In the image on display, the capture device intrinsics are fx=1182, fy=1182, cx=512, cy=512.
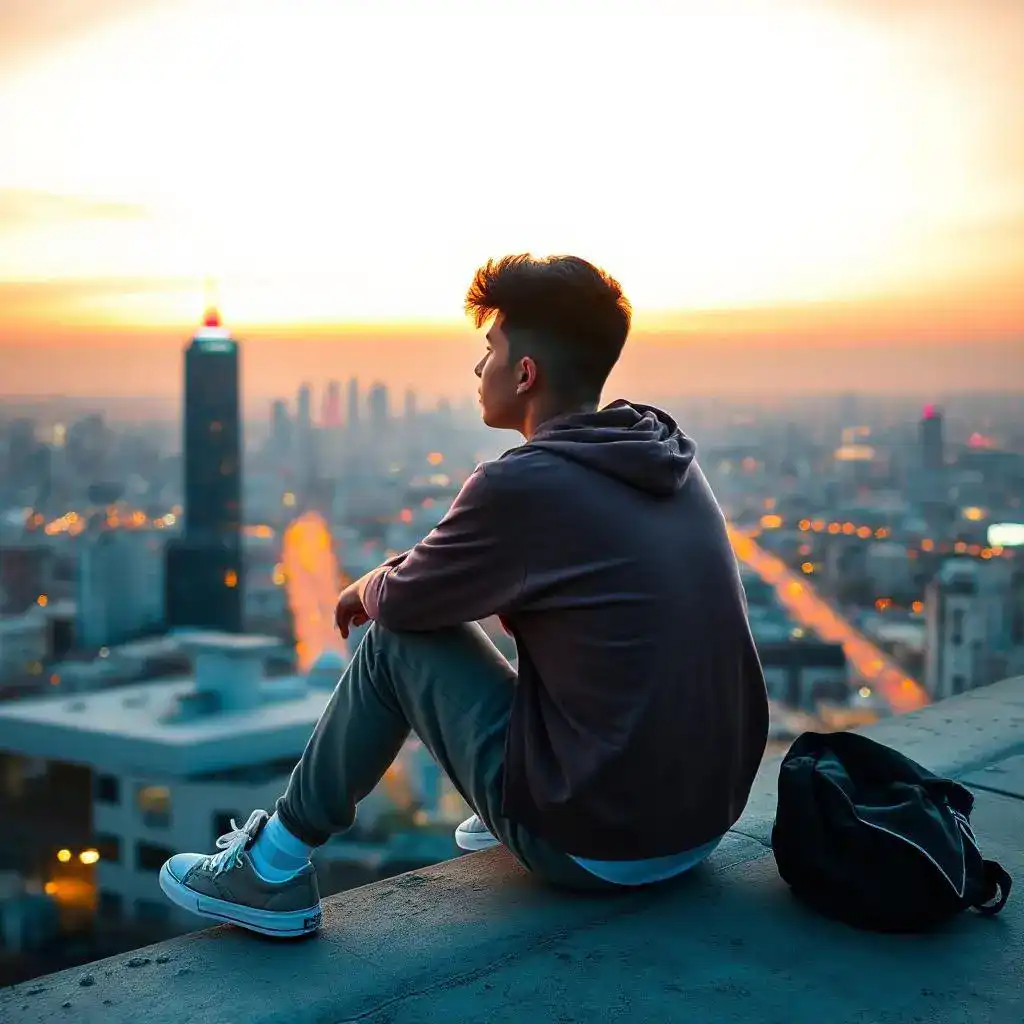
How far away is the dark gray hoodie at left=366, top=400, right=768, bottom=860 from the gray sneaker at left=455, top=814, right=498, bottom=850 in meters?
0.26

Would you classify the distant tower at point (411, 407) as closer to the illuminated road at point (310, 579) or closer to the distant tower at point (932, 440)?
the illuminated road at point (310, 579)

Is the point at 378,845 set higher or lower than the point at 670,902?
lower

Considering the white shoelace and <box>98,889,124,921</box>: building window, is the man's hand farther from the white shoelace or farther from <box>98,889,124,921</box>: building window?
<box>98,889,124,921</box>: building window

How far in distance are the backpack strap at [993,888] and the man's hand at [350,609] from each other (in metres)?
0.72

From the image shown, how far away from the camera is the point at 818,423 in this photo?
1453 cm

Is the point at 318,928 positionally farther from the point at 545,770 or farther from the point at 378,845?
the point at 378,845

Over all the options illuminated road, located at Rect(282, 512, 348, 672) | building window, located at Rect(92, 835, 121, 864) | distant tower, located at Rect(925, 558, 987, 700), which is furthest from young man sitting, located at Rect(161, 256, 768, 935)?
illuminated road, located at Rect(282, 512, 348, 672)

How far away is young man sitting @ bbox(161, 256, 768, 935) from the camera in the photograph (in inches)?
44.1

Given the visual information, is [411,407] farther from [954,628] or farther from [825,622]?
[954,628]

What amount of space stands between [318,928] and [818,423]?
1396 cm

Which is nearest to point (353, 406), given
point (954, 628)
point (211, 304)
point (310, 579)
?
point (310, 579)

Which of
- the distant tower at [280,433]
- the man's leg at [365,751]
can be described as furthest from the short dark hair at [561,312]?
the distant tower at [280,433]

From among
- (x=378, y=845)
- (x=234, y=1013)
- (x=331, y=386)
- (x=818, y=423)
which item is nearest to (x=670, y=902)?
(x=234, y=1013)

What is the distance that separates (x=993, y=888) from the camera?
1274 mm
